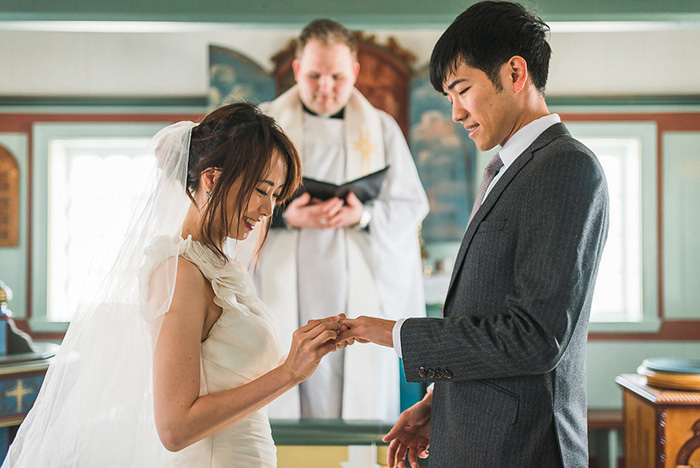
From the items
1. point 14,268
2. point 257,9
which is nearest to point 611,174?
point 257,9

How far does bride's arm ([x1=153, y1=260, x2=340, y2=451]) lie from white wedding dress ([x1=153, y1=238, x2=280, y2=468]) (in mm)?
60

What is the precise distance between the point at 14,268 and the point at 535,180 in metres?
5.64

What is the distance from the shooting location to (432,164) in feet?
18.5

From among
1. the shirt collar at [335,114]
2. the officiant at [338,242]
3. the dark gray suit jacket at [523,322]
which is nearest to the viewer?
the dark gray suit jacket at [523,322]

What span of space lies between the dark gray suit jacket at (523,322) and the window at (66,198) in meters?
4.91

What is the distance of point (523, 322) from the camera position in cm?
129

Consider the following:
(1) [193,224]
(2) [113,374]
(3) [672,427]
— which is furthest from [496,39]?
(3) [672,427]

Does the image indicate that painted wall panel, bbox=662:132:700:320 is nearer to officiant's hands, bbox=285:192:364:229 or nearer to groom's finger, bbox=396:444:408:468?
officiant's hands, bbox=285:192:364:229

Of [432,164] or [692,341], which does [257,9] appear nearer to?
[432,164]

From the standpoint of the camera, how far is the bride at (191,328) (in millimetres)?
1551

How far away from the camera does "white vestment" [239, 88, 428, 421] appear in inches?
152

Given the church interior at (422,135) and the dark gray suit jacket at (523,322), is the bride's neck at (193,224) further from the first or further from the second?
the church interior at (422,135)

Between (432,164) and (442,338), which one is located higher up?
(432,164)

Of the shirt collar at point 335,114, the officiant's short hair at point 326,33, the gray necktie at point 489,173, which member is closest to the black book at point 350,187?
the shirt collar at point 335,114
